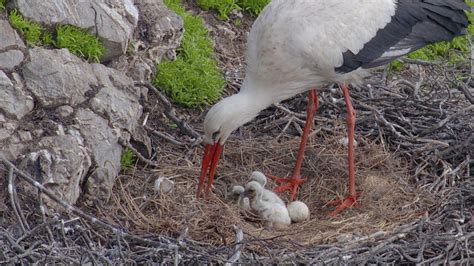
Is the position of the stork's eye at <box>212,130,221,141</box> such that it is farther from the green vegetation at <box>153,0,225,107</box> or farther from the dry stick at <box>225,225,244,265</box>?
the green vegetation at <box>153,0,225,107</box>

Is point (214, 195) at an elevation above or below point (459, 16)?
below

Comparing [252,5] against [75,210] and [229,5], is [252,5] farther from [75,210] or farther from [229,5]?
[75,210]

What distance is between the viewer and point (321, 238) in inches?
254

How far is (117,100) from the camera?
23.4ft

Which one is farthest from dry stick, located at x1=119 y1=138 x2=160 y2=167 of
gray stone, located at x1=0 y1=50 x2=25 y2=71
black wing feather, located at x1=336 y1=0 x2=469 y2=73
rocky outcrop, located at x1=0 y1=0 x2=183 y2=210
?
black wing feather, located at x1=336 y1=0 x2=469 y2=73

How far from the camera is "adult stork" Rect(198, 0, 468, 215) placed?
6.71 meters

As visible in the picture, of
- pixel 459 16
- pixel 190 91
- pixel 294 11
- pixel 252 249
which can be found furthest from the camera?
pixel 190 91

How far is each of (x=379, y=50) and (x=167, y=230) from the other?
76.7 inches

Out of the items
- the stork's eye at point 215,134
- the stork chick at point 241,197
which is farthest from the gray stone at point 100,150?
the stork chick at point 241,197

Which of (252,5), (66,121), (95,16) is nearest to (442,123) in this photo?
(252,5)

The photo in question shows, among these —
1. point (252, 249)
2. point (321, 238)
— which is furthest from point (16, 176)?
point (321, 238)

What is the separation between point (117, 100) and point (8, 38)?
0.85m

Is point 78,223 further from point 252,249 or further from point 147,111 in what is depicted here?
point 147,111

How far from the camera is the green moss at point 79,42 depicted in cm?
717
